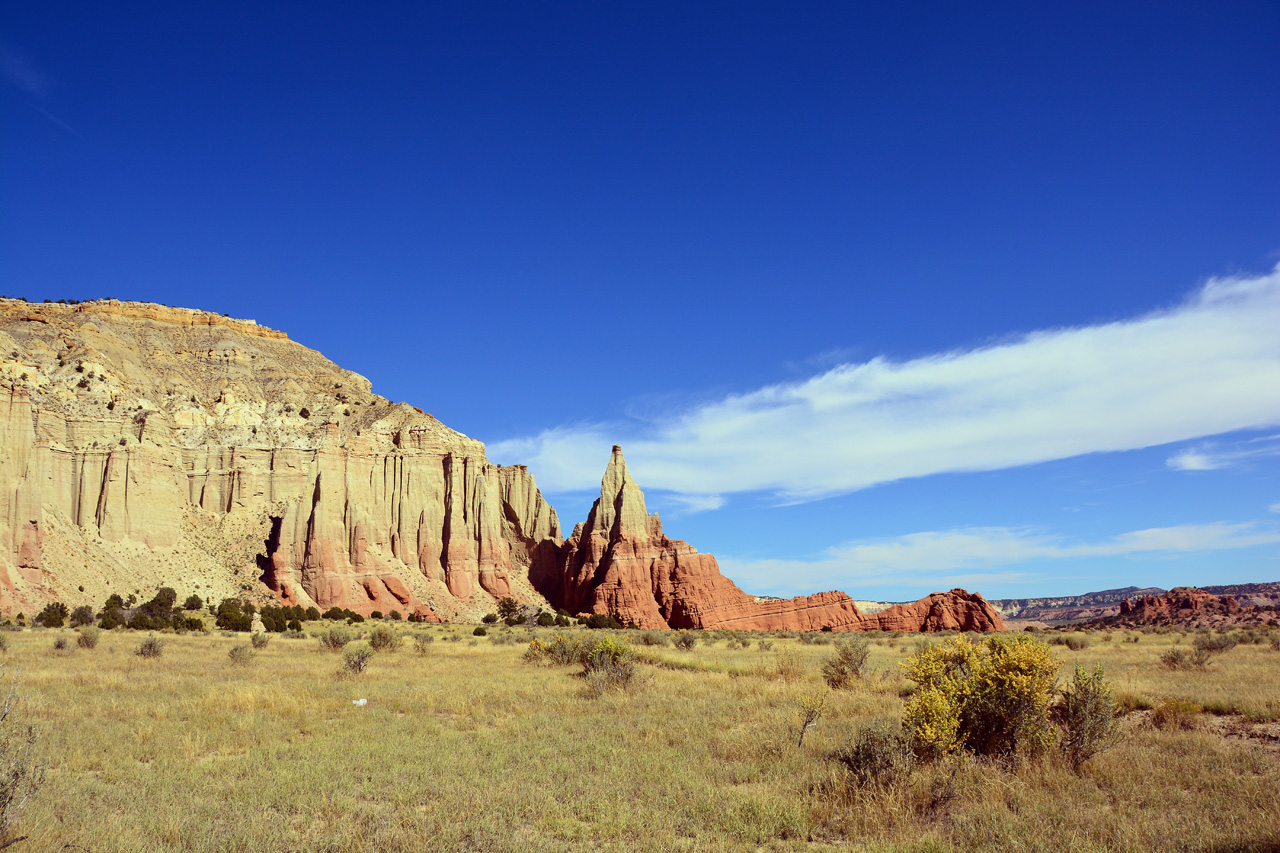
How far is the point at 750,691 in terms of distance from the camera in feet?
53.6

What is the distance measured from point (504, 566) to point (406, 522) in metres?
11.5

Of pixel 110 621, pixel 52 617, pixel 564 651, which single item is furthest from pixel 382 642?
pixel 52 617

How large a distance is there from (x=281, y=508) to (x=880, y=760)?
236ft

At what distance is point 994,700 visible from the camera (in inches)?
387

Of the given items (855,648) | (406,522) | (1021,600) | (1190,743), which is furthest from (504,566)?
(1021,600)

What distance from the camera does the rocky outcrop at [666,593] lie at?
6469 centimetres

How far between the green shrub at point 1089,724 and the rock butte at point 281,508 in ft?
187

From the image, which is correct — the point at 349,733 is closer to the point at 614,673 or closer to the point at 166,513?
the point at 614,673

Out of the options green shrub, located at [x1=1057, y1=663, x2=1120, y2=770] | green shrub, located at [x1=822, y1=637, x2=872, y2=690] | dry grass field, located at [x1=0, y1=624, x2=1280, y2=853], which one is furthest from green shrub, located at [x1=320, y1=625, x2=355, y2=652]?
green shrub, located at [x1=1057, y1=663, x2=1120, y2=770]

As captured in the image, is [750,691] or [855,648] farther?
[855,648]

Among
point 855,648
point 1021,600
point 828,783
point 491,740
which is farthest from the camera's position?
point 1021,600

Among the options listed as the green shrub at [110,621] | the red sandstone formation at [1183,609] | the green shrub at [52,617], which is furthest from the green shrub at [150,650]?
the red sandstone formation at [1183,609]

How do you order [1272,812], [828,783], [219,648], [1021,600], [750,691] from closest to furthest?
[1272,812]
[828,783]
[750,691]
[219,648]
[1021,600]

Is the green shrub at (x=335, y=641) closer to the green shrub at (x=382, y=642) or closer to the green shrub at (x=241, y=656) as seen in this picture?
the green shrub at (x=382, y=642)
